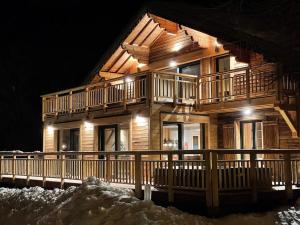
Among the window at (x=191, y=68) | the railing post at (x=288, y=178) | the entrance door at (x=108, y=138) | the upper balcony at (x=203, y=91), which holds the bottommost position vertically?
the railing post at (x=288, y=178)

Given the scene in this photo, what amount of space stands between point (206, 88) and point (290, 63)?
4.79 metres

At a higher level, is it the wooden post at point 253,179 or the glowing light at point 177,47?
the glowing light at point 177,47

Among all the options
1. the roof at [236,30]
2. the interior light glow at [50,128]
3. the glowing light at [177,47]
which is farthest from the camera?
the interior light glow at [50,128]

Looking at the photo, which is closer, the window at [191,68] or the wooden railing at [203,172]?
the wooden railing at [203,172]

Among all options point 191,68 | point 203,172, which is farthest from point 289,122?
point 191,68

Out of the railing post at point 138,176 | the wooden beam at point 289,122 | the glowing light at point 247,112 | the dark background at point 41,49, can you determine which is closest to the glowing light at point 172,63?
the glowing light at point 247,112

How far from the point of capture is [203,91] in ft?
64.6

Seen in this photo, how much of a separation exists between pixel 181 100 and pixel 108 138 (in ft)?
15.7

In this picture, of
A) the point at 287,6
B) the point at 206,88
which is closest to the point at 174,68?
the point at 206,88

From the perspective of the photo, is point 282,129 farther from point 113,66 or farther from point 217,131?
point 113,66

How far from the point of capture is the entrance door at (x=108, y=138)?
21641 mm

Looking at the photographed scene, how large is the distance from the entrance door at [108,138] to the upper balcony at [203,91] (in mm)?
1252

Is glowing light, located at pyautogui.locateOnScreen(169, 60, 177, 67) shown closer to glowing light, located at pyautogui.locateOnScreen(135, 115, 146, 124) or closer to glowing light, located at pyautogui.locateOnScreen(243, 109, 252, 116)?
glowing light, located at pyautogui.locateOnScreen(135, 115, 146, 124)

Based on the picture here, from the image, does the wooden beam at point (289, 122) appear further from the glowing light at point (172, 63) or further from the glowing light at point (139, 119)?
the glowing light at point (172, 63)
